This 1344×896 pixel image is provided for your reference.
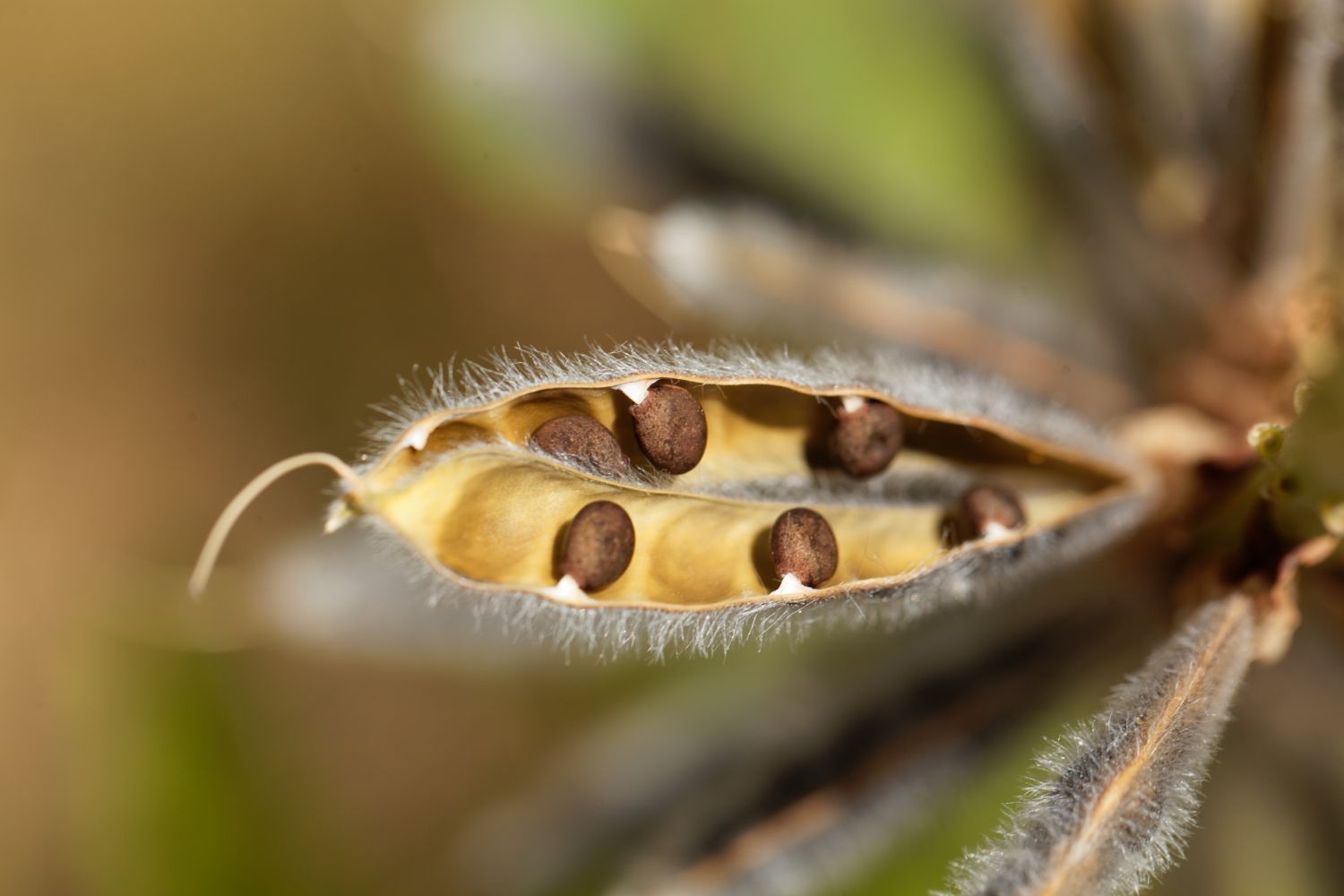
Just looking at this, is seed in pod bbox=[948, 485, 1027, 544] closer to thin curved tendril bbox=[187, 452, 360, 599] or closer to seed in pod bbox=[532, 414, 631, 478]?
seed in pod bbox=[532, 414, 631, 478]

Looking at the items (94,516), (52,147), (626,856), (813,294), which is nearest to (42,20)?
(52,147)

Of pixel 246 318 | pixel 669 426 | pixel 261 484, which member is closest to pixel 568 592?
pixel 669 426

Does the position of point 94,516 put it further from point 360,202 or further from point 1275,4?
point 1275,4

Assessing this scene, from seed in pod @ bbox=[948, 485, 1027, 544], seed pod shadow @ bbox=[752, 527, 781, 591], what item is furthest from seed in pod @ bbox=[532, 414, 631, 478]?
seed in pod @ bbox=[948, 485, 1027, 544]

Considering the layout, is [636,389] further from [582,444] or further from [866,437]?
[866,437]

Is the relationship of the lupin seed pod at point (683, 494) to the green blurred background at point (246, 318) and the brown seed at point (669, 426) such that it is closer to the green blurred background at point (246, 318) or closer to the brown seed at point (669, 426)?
the brown seed at point (669, 426)

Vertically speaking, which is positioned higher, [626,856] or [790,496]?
[790,496]

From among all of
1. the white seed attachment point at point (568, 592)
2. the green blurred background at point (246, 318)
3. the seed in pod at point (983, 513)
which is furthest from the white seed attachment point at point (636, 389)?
the green blurred background at point (246, 318)
